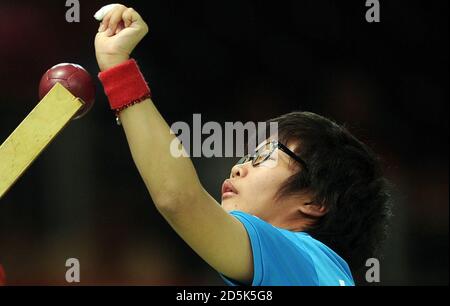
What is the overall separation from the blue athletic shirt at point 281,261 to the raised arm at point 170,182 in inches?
1.0

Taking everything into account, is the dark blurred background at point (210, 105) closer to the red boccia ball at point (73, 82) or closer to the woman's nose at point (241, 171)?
the woman's nose at point (241, 171)

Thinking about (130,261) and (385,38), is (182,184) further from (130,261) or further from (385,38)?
(385,38)

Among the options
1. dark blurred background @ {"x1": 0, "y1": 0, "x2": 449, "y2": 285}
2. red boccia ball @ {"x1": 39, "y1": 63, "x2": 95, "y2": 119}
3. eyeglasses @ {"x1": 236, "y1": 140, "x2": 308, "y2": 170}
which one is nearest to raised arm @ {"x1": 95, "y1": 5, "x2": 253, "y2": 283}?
red boccia ball @ {"x1": 39, "y1": 63, "x2": 95, "y2": 119}

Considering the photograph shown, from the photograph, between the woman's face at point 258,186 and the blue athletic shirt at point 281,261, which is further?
the woman's face at point 258,186

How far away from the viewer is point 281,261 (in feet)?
6.25

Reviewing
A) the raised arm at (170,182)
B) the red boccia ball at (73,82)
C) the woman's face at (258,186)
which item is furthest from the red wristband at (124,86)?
the woman's face at (258,186)

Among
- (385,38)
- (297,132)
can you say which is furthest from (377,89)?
(297,132)

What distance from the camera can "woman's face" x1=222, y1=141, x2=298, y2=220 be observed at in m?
2.26

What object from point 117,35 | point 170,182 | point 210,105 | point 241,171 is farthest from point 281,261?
point 210,105

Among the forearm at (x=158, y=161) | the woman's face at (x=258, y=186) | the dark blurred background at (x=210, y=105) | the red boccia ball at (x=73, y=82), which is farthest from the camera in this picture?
the dark blurred background at (x=210, y=105)

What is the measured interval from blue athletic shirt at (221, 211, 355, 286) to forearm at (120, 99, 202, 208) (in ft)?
0.62

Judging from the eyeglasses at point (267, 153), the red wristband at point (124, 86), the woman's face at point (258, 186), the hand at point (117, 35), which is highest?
the hand at point (117, 35)

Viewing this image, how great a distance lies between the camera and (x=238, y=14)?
16.8 feet

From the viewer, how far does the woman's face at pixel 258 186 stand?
7.41 ft
